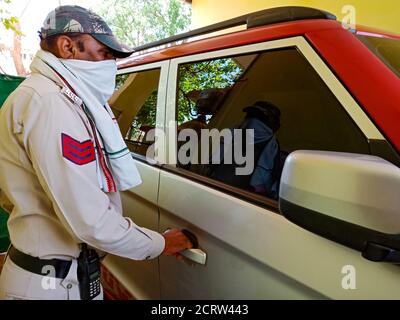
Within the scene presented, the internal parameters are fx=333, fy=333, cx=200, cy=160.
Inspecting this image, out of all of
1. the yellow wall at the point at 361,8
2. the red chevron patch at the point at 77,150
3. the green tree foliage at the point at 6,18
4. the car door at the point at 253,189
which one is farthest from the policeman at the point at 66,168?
the green tree foliage at the point at 6,18

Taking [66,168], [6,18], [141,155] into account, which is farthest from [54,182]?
[6,18]

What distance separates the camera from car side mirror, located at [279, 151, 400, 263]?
67cm

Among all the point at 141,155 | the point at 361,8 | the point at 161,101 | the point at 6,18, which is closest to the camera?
the point at 161,101

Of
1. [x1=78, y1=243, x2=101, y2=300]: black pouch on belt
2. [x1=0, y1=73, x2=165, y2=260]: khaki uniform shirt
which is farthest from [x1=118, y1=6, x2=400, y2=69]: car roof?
[x1=78, y1=243, x2=101, y2=300]: black pouch on belt

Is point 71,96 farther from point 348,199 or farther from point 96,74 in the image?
point 348,199

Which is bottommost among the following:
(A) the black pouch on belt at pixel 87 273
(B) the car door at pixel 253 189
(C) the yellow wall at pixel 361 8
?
(A) the black pouch on belt at pixel 87 273

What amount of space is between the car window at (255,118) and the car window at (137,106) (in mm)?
295

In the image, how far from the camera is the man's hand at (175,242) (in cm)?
129

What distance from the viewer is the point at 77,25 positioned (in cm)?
111

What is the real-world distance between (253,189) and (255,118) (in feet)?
0.91

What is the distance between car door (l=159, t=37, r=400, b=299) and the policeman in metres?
0.25

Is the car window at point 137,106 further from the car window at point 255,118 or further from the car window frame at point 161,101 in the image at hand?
the car window at point 255,118
